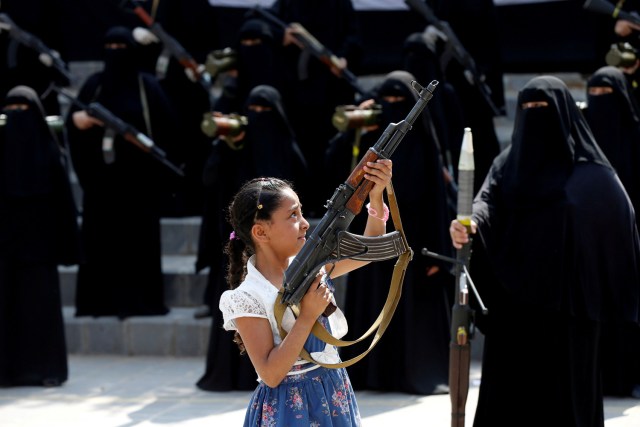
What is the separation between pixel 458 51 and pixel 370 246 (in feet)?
19.2

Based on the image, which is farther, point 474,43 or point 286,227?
point 474,43

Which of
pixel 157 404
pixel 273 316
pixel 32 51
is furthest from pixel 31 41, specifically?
pixel 273 316

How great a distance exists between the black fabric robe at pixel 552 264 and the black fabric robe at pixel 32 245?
3.70 metres

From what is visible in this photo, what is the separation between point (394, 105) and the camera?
324 inches

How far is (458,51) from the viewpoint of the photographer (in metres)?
9.95

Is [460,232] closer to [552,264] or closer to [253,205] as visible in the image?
[552,264]

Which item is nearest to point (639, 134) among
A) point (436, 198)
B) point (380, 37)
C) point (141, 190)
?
point (436, 198)

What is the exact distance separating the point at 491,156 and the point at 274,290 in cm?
586

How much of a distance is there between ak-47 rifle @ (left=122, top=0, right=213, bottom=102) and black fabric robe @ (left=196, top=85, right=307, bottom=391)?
1917 millimetres

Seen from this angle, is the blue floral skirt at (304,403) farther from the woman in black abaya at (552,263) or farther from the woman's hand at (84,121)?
the woman's hand at (84,121)

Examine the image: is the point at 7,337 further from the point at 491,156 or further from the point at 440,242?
the point at 491,156

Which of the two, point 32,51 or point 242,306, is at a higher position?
point 32,51

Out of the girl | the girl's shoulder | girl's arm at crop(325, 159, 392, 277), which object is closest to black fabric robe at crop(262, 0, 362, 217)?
girl's arm at crop(325, 159, 392, 277)

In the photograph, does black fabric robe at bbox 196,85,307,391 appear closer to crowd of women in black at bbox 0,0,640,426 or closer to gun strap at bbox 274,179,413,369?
crowd of women in black at bbox 0,0,640,426
